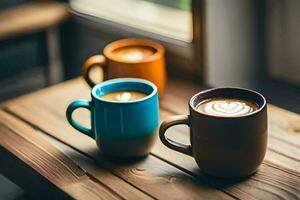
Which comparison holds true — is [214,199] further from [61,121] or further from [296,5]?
[296,5]

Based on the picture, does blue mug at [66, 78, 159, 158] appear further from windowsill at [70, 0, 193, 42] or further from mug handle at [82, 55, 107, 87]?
windowsill at [70, 0, 193, 42]

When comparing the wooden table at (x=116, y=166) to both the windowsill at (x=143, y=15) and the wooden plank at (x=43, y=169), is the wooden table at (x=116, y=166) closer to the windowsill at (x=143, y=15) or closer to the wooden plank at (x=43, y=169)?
the wooden plank at (x=43, y=169)

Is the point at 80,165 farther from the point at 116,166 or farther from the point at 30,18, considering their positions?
the point at 30,18

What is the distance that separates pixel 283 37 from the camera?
120 cm

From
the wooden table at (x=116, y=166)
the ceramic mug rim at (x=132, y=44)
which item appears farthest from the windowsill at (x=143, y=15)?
the wooden table at (x=116, y=166)

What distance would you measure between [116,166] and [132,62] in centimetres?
22

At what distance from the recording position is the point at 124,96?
3.12 ft

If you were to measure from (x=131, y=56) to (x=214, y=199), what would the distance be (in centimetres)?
40

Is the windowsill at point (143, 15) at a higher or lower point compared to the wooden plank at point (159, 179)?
higher

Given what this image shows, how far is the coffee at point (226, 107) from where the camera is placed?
2.76 feet

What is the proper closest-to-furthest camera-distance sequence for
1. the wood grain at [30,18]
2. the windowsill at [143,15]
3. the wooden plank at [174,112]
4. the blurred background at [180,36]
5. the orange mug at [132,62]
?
the wooden plank at [174,112], the orange mug at [132,62], the blurred background at [180,36], the windowsill at [143,15], the wood grain at [30,18]

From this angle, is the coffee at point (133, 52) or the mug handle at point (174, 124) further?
the coffee at point (133, 52)

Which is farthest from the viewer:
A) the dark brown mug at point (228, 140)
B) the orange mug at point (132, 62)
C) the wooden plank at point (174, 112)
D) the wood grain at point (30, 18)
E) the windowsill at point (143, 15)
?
the wood grain at point (30, 18)

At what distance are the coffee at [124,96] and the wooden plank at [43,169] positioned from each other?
12 cm
